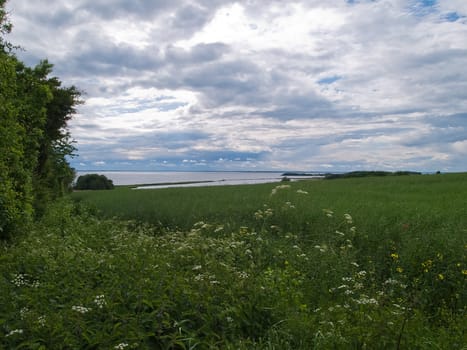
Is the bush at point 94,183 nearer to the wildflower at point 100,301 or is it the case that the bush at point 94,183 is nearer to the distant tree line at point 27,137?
the distant tree line at point 27,137

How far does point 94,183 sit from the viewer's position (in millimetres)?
55906

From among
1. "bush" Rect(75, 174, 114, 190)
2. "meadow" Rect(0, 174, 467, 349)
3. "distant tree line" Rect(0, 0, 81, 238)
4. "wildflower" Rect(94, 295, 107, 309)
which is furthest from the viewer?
"bush" Rect(75, 174, 114, 190)

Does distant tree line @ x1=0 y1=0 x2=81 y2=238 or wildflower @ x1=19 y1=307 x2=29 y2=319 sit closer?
wildflower @ x1=19 y1=307 x2=29 y2=319

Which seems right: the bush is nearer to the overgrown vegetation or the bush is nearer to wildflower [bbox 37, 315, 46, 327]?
the overgrown vegetation

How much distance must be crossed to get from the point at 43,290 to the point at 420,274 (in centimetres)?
→ 605

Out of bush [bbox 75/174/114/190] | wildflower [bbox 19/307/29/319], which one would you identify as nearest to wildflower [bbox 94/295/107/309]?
wildflower [bbox 19/307/29/319]

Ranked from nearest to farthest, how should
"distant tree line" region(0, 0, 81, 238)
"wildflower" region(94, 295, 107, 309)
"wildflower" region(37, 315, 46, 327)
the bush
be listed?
1. "wildflower" region(37, 315, 46, 327)
2. "wildflower" region(94, 295, 107, 309)
3. "distant tree line" region(0, 0, 81, 238)
4. the bush

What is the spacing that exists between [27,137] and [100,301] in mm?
7285

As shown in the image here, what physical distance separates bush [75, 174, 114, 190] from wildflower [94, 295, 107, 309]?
2099 inches

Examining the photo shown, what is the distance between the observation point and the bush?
55.3 m

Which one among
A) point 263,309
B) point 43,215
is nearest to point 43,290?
point 263,309

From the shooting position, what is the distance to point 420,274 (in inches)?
271

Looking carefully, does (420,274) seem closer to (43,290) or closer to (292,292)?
(292,292)

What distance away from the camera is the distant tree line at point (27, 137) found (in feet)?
22.7
